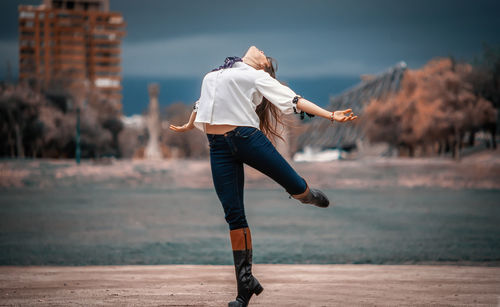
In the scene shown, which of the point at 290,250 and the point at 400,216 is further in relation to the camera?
the point at 400,216

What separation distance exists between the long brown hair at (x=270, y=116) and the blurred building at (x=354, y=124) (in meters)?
67.0

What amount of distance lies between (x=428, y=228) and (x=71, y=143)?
4435cm

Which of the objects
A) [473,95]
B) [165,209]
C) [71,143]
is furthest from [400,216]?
[71,143]

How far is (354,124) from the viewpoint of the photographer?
238 ft

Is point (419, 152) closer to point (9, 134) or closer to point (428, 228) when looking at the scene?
point (9, 134)

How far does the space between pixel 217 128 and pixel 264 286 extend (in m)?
2.01

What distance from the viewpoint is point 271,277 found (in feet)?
22.4

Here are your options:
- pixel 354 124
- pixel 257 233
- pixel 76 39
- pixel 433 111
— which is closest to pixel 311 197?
pixel 257 233

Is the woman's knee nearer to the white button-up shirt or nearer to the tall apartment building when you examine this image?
the white button-up shirt

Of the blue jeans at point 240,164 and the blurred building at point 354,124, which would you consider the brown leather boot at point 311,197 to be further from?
the blurred building at point 354,124

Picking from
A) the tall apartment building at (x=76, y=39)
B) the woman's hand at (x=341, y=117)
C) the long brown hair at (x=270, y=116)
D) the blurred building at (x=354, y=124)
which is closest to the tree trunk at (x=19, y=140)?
the blurred building at (x=354, y=124)

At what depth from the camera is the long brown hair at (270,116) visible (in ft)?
16.7

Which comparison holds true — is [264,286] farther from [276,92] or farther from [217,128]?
[276,92]

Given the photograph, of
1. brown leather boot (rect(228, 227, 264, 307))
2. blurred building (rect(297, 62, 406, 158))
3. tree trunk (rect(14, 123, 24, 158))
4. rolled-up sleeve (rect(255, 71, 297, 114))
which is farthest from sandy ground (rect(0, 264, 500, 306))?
blurred building (rect(297, 62, 406, 158))
